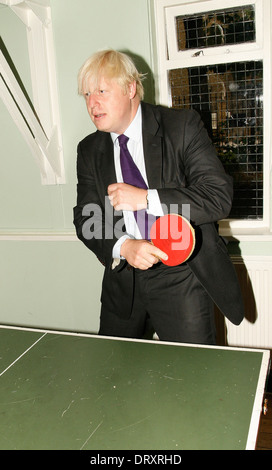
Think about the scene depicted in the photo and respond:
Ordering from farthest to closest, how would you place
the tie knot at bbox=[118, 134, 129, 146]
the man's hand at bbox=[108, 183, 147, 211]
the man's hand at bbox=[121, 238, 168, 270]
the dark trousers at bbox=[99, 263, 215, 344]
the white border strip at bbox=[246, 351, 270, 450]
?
the tie knot at bbox=[118, 134, 129, 146] → the dark trousers at bbox=[99, 263, 215, 344] → the man's hand at bbox=[108, 183, 147, 211] → the man's hand at bbox=[121, 238, 168, 270] → the white border strip at bbox=[246, 351, 270, 450]

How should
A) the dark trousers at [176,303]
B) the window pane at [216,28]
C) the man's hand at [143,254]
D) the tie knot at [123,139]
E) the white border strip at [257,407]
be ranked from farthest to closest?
the window pane at [216,28], the tie knot at [123,139], the dark trousers at [176,303], the man's hand at [143,254], the white border strip at [257,407]

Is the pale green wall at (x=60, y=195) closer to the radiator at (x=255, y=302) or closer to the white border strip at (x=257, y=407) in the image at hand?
the radiator at (x=255, y=302)

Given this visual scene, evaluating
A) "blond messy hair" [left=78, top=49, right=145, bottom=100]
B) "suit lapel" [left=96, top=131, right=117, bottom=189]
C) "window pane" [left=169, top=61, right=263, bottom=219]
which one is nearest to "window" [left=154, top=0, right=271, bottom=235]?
"window pane" [left=169, top=61, right=263, bottom=219]

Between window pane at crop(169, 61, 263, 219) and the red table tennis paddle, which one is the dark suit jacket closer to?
the red table tennis paddle

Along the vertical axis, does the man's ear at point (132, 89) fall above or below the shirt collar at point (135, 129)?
above

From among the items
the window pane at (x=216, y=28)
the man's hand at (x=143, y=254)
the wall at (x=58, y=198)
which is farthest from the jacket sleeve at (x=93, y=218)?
the window pane at (x=216, y=28)

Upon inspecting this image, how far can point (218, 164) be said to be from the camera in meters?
1.79

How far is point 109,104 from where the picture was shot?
5.87 feet

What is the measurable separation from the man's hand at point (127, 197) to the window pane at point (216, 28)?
1.49 m

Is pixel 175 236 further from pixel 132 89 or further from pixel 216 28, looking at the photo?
pixel 216 28

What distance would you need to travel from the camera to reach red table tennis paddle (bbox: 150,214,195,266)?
1.42 m

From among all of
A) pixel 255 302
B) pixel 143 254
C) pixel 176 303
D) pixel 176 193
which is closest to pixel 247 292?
pixel 255 302

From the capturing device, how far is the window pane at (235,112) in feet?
8.86
